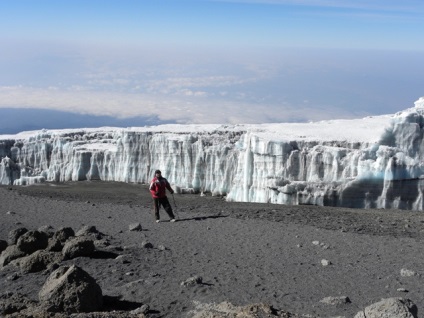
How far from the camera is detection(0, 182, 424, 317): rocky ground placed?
9156mm

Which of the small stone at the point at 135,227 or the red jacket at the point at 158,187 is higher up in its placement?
the red jacket at the point at 158,187

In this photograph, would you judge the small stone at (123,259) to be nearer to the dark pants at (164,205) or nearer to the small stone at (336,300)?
the small stone at (336,300)

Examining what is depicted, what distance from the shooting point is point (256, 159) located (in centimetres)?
2230

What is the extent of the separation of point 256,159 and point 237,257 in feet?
34.3

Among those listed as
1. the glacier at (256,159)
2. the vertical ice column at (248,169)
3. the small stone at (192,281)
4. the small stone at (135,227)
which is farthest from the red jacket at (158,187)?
the vertical ice column at (248,169)

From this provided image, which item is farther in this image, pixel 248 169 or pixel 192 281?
pixel 248 169

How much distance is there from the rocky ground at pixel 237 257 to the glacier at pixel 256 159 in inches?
56.4

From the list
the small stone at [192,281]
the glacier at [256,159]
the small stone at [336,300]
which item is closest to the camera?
the small stone at [336,300]

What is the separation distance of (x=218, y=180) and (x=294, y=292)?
15.2m

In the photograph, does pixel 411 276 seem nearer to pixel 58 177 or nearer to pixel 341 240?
pixel 341 240

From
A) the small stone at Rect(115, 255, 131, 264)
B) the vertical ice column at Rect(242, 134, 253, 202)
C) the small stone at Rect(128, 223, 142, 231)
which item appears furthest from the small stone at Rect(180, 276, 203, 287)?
the vertical ice column at Rect(242, 134, 253, 202)

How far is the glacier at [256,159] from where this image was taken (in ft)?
66.0

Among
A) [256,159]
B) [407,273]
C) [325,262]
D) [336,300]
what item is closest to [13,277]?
[336,300]

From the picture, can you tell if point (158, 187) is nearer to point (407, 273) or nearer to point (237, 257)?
point (237, 257)
